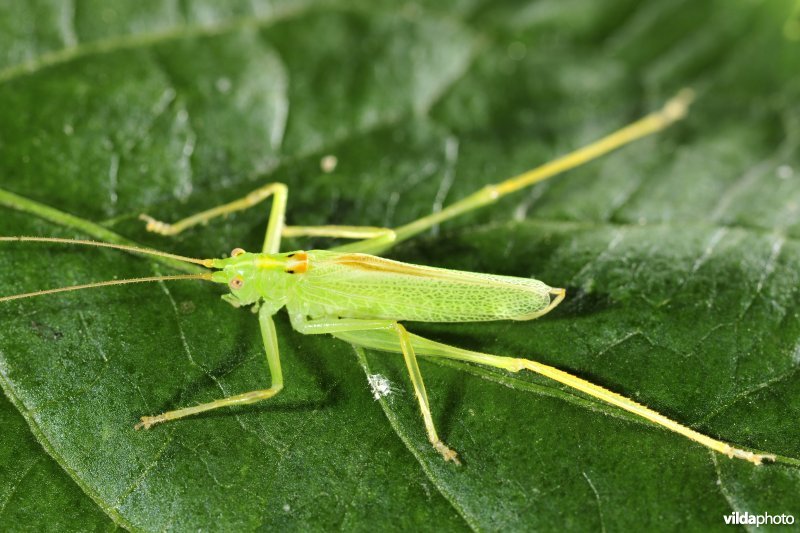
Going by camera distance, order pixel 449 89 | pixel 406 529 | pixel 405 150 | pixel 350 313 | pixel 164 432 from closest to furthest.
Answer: pixel 406 529, pixel 164 432, pixel 350 313, pixel 405 150, pixel 449 89

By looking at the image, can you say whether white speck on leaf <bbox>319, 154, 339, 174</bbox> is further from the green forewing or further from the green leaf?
the green forewing

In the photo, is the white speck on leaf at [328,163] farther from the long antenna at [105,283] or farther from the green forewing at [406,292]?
the long antenna at [105,283]

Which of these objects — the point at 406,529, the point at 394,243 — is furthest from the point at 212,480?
the point at 394,243

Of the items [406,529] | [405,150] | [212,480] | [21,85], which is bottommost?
[406,529]

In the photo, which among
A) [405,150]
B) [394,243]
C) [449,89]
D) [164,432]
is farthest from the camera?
[449,89]

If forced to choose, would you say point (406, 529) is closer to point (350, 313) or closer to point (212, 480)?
point (212, 480)

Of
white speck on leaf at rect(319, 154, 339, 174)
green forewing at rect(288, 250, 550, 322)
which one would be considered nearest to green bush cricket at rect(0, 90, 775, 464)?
green forewing at rect(288, 250, 550, 322)

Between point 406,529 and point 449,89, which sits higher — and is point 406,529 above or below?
below

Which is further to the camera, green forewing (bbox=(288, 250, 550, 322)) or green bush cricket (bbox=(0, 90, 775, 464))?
green forewing (bbox=(288, 250, 550, 322))
